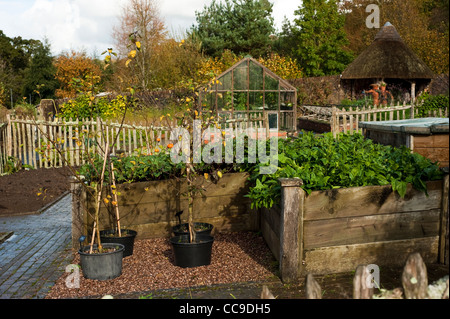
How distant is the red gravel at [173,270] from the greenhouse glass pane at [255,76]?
14271 millimetres

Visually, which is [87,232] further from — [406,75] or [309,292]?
[406,75]

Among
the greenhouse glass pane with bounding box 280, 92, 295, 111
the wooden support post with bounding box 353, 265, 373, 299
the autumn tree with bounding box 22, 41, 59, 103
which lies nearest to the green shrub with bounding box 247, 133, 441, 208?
the wooden support post with bounding box 353, 265, 373, 299

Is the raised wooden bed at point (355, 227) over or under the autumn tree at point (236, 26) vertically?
under

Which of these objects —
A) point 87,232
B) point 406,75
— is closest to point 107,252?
point 87,232

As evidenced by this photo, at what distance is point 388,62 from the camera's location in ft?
95.9

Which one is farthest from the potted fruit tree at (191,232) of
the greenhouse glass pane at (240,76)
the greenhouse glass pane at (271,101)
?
the greenhouse glass pane at (271,101)

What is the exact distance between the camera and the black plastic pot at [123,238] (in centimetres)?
556

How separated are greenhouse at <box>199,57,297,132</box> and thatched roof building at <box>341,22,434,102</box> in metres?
11.6

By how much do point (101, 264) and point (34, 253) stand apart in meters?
1.64

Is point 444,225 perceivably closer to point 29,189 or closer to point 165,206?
point 165,206

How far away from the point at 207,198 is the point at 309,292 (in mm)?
3838

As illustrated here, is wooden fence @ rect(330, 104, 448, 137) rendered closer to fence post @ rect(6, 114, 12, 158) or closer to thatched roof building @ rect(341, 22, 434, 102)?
fence post @ rect(6, 114, 12, 158)

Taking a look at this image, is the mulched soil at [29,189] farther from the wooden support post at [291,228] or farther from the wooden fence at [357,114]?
the wooden fence at [357,114]

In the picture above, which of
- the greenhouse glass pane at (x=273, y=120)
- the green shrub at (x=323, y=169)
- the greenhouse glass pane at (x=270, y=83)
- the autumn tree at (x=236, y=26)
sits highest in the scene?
the autumn tree at (x=236, y=26)
